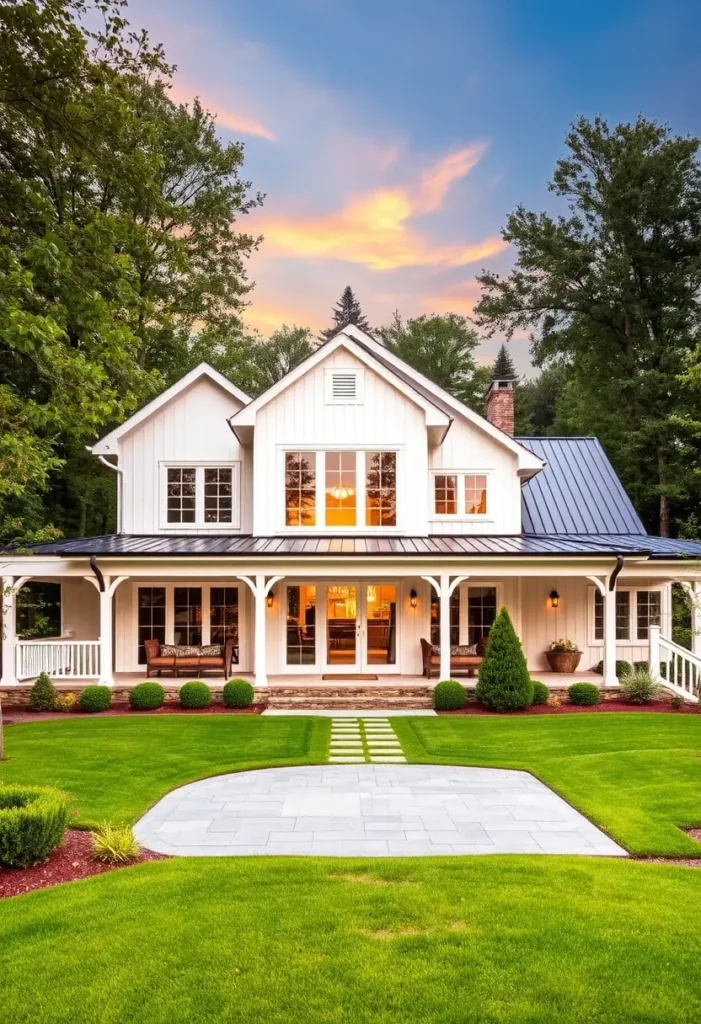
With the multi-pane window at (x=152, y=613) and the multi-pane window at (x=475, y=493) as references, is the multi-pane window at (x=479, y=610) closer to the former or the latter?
the multi-pane window at (x=475, y=493)

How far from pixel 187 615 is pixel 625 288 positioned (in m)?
22.6

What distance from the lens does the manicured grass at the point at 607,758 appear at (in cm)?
783

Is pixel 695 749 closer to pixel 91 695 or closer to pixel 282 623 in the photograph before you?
pixel 282 623

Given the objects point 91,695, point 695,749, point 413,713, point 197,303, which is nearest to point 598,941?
point 695,749

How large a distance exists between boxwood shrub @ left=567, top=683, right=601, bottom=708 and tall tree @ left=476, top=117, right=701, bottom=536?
13.7 metres

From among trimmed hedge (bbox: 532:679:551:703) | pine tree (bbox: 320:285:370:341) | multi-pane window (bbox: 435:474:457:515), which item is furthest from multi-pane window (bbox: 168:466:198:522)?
pine tree (bbox: 320:285:370:341)

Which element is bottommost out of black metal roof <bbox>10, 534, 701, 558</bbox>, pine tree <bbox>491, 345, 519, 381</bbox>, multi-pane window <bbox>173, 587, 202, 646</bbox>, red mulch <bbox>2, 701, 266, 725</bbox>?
red mulch <bbox>2, 701, 266, 725</bbox>

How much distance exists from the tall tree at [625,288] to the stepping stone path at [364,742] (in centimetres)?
1789

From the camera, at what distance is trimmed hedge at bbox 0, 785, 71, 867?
6.27m

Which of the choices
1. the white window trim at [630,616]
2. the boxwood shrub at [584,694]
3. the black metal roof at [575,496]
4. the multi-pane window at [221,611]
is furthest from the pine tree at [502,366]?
the boxwood shrub at [584,694]

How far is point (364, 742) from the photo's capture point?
11.9m

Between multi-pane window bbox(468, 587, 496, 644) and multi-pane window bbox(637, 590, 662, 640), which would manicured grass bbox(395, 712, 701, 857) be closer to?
multi-pane window bbox(468, 587, 496, 644)

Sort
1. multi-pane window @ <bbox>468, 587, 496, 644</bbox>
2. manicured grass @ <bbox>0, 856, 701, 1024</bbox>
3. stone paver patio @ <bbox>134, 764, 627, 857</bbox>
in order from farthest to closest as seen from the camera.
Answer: multi-pane window @ <bbox>468, 587, 496, 644</bbox>, stone paver patio @ <bbox>134, 764, 627, 857</bbox>, manicured grass @ <bbox>0, 856, 701, 1024</bbox>

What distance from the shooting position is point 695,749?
11164 mm
